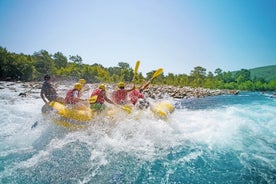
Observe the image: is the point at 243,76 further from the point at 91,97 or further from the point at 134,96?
the point at 91,97

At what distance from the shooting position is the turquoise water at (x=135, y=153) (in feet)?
12.9

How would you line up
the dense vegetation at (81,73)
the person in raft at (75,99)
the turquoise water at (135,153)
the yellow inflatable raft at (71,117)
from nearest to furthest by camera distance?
1. the turquoise water at (135,153)
2. the yellow inflatable raft at (71,117)
3. the person in raft at (75,99)
4. the dense vegetation at (81,73)

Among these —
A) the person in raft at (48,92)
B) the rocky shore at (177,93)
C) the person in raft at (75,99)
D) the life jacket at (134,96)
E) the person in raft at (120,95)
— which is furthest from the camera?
the rocky shore at (177,93)

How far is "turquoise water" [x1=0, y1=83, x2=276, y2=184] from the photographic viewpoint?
3.93m

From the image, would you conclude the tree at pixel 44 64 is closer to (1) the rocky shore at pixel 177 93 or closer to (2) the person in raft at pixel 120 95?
(1) the rocky shore at pixel 177 93

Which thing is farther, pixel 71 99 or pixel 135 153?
pixel 71 99

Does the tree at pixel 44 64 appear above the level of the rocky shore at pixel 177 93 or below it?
above

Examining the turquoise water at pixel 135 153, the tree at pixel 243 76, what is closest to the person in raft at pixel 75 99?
the turquoise water at pixel 135 153

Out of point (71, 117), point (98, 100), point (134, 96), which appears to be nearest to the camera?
point (71, 117)

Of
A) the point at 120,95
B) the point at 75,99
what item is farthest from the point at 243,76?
the point at 75,99

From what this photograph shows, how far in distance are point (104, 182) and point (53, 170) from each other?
125cm

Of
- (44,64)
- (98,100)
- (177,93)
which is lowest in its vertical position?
(177,93)

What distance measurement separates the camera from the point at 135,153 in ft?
16.4

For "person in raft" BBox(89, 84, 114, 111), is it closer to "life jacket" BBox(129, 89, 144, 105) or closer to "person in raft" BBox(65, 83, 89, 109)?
"person in raft" BBox(65, 83, 89, 109)
